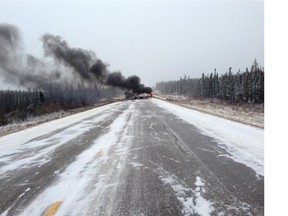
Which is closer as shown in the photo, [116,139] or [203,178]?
[203,178]

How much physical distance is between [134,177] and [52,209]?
2.02 metres

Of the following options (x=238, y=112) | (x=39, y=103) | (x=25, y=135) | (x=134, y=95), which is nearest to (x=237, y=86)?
(x=134, y=95)

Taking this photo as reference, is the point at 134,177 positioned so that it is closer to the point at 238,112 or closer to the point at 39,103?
the point at 238,112

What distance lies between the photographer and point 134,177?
625 centimetres

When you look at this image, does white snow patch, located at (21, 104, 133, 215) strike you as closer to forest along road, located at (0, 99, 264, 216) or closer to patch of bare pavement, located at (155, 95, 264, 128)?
forest along road, located at (0, 99, 264, 216)

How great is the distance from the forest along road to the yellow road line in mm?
15

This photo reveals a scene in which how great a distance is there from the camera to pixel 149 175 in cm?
636

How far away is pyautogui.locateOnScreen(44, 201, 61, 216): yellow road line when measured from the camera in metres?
4.47

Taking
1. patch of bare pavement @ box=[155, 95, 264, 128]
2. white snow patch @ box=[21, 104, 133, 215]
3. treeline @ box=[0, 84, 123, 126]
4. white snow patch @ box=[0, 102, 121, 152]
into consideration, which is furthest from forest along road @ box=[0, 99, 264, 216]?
treeline @ box=[0, 84, 123, 126]

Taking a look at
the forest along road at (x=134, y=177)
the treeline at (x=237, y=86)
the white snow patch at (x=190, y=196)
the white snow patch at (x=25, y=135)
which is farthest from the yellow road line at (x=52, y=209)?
the treeline at (x=237, y=86)
